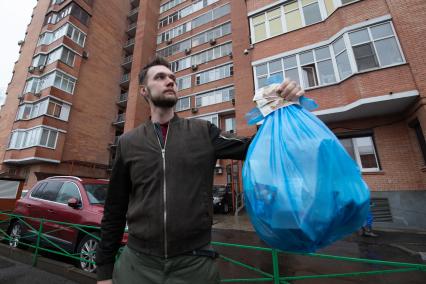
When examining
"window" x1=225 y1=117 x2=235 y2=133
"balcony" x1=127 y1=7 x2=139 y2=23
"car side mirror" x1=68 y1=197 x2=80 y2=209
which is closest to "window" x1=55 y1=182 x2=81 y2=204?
"car side mirror" x1=68 y1=197 x2=80 y2=209

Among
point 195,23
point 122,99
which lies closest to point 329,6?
point 195,23

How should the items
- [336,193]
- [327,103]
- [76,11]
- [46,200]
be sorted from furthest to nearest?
[76,11], [327,103], [46,200], [336,193]

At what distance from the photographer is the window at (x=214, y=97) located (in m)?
21.7

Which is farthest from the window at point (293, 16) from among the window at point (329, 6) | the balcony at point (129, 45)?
the balcony at point (129, 45)

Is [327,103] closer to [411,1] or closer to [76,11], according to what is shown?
[411,1]

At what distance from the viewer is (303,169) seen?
999 millimetres

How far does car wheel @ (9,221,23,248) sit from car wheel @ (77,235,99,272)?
268cm

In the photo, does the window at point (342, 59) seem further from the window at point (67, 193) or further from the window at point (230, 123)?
the window at point (230, 123)

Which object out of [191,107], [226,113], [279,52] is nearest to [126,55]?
[191,107]

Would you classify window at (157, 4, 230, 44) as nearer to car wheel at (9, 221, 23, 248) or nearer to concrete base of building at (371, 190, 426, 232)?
concrete base of building at (371, 190, 426, 232)

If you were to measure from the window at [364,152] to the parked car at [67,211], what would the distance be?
32.5 ft

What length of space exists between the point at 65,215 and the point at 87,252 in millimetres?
1238

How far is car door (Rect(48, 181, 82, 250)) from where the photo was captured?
4348 mm

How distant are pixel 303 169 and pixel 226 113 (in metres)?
20.8
